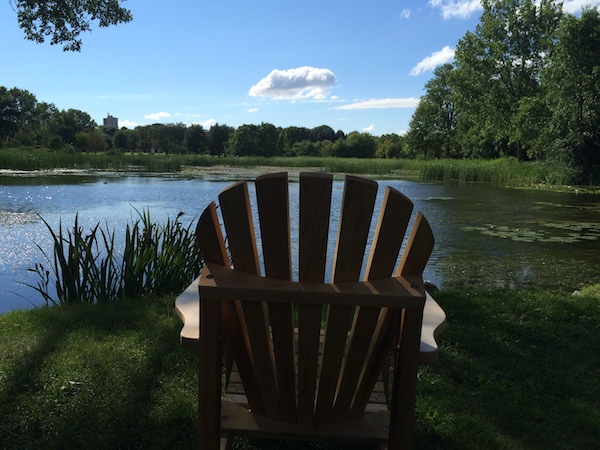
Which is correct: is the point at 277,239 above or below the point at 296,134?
below

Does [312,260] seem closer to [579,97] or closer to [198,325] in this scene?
[198,325]

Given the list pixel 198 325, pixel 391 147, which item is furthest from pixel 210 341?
pixel 391 147

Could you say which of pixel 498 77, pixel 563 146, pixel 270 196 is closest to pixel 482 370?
pixel 270 196

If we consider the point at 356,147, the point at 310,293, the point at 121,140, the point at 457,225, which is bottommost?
the point at 457,225

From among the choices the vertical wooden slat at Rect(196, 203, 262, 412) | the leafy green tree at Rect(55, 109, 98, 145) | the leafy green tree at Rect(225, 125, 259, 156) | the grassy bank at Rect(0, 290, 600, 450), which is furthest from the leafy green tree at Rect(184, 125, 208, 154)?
the vertical wooden slat at Rect(196, 203, 262, 412)

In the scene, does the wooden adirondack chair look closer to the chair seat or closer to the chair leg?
the chair seat

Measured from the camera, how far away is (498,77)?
3155 centimetres

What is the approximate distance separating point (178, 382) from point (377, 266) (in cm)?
144

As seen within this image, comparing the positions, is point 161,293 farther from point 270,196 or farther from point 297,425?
point 270,196

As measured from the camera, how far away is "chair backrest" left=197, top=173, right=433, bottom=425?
1.26 m

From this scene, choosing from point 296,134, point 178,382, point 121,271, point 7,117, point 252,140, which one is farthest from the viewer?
point 296,134

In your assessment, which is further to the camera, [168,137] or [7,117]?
[168,137]

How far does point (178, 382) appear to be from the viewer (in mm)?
2344

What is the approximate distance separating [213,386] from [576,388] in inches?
77.8
